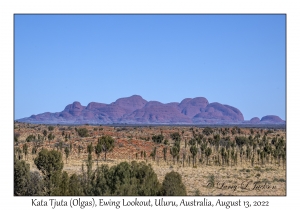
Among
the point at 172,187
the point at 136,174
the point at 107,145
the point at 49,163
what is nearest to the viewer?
the point at 172,187

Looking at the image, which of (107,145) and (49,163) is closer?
(49,163)

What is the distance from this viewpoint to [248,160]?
46.9 metres

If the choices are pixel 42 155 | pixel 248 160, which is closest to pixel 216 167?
pixel 248 160

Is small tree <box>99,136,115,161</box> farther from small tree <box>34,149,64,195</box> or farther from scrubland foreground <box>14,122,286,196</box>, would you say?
small tree <box>34,149,64,195</box>

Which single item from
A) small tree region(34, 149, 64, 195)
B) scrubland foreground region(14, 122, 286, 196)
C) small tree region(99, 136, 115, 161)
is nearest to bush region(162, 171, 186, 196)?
scrubland foreground region(14, 122, 286, 196)

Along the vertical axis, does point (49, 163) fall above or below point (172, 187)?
above

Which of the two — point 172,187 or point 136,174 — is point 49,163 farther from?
point 172,187

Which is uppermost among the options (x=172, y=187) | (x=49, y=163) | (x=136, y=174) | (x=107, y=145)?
(x=49, y=163)

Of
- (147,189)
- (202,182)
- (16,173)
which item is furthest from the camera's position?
(202,182)

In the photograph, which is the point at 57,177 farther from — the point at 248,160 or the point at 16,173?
the point at 248,160

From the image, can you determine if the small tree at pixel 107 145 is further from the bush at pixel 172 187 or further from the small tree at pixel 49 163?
the bush at pixel 172 187

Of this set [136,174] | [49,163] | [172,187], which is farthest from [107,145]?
[172,187]
